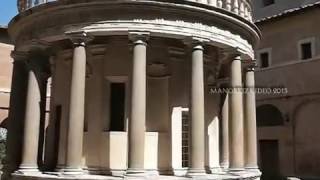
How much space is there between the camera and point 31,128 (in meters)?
15.1

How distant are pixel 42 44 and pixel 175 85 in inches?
206

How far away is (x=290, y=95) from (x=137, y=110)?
17438 mm

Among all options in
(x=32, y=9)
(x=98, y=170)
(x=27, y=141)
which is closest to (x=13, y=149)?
(x=27, y=141)

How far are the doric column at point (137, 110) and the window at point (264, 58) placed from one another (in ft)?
59.1

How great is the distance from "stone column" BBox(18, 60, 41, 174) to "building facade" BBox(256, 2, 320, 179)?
1718 cm

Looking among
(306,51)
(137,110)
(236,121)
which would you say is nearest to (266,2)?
(306,51)

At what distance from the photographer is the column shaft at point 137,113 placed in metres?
13.0

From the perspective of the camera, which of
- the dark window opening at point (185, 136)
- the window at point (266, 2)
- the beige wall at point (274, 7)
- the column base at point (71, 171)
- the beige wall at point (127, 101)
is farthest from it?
the window at point (266, 2)

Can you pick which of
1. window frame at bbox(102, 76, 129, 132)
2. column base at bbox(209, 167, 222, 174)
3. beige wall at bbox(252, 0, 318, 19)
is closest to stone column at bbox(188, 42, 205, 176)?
window frame at bbox(102, 76, 129, 132)

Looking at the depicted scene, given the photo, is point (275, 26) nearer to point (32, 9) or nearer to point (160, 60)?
point (160, 60)

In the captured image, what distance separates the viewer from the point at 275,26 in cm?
2909

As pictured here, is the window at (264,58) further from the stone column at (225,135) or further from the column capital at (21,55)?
the column capital at (21,55)

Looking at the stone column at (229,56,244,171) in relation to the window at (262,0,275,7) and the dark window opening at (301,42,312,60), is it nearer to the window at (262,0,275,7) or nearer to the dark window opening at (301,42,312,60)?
the dark window opening at (301,42,312,60)

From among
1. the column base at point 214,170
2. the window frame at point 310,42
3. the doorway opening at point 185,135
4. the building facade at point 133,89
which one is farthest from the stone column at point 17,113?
the window frame at point 310,42
